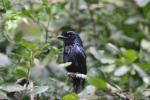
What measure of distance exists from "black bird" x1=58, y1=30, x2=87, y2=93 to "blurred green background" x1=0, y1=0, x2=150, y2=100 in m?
0.05

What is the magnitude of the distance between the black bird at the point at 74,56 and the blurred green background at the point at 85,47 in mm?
48

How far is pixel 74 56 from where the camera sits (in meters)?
2.21

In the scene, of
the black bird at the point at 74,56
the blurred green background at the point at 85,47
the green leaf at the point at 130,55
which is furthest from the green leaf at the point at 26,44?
the green leaf at the point at 130,55

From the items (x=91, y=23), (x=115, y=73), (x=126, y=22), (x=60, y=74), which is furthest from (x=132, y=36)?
(x=60, y=74)

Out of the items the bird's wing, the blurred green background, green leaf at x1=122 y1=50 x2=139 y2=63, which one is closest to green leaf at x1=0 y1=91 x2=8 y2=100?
the blurred green background

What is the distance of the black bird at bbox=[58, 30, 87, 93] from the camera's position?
216cm

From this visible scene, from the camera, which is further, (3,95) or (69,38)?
(69,38)

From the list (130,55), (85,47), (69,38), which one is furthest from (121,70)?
(69,38)

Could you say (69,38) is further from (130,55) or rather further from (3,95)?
(130,55)

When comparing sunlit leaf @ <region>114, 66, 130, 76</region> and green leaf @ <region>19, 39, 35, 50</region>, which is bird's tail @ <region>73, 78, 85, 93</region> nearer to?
green leaf @ <region>19, 39, 35, 50</region>

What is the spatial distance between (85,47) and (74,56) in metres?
2.09

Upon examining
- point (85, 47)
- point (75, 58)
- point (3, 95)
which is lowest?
point (3, 95)

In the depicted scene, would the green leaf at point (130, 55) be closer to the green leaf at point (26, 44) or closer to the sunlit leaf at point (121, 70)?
the sunlit leaf at point (121, 70)

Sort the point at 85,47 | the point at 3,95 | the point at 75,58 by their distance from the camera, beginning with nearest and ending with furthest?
the point at 3,95 < the point at 75,58 < the point at 85,47
